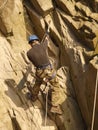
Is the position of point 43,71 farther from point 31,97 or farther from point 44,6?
point 44,6

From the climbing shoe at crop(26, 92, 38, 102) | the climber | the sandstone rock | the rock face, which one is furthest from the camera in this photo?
the sandstone rock

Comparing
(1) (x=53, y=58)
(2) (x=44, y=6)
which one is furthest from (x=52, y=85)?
(2) (x=44, y=6)

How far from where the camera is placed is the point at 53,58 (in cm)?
1291

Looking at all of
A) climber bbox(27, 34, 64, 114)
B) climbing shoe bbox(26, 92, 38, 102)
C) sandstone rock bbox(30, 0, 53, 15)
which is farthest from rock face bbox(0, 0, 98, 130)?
climber bbox(27, 34, 64, 114)

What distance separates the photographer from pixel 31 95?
11.8 m

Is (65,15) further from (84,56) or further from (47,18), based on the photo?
(84,56)

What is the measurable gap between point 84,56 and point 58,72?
1.00m

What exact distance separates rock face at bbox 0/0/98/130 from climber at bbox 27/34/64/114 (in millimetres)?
349

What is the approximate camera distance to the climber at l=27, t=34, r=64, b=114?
1128 centimetres

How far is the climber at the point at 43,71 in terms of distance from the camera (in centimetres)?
1128

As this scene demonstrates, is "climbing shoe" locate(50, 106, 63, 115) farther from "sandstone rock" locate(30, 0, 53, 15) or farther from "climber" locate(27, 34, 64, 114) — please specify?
"sandstone rock" locate(30, 0, 53, 15)

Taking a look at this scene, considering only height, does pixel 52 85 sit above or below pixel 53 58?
below

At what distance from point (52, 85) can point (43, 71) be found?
0.55 m

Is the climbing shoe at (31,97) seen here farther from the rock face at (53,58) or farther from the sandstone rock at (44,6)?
the sandstone rock at (44,6)
